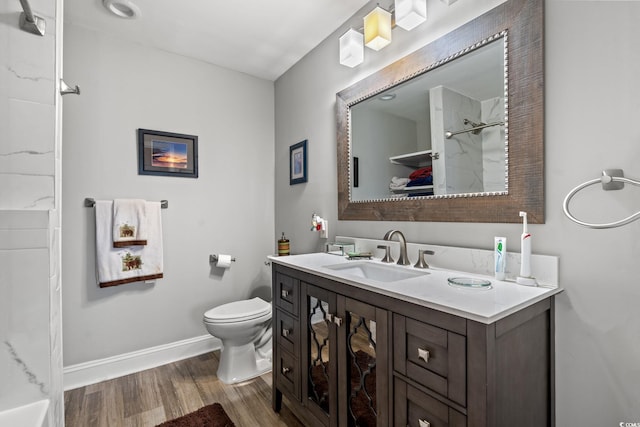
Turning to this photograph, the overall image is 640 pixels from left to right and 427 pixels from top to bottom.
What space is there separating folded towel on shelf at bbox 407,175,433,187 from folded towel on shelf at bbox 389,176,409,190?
0.03m

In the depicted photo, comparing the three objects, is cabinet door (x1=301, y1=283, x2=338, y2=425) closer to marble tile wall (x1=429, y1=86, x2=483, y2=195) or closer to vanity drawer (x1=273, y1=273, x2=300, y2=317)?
vanity drawer (x1=273, y1=273, x2=300, y2=317)

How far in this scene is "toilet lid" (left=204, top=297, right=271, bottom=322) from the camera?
6.59 feet

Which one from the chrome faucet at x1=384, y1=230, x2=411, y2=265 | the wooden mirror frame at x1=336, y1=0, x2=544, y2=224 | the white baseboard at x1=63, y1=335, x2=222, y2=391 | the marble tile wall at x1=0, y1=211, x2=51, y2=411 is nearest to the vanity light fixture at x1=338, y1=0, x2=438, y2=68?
the wooden mirror frame at x1=336, y1=0, x2=544, y2=224

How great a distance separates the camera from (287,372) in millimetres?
1633

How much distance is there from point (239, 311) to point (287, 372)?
26.1 inches

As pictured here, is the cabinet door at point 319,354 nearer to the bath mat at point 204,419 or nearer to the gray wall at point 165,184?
the bath mat at point 204,419

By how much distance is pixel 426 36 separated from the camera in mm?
1515

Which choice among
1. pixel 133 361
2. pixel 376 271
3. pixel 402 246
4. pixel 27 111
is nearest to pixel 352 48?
pixel 402 246

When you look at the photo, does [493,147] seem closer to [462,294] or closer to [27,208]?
[462,294]

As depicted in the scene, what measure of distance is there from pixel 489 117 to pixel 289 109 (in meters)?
1.80

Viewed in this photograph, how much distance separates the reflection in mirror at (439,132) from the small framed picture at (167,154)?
4.50 ft

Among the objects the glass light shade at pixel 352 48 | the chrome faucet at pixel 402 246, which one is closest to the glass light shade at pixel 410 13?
the glass light shade at pixel 352 48

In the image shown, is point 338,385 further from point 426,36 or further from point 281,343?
point 426,36

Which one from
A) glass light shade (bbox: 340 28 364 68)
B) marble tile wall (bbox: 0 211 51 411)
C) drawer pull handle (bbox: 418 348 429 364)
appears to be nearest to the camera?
drawer pull handle (bbox: 418 348 429 364)
